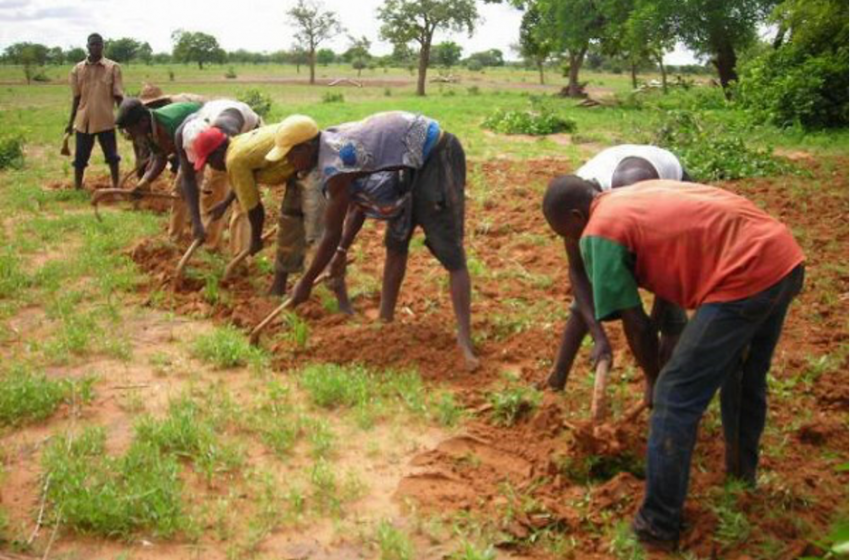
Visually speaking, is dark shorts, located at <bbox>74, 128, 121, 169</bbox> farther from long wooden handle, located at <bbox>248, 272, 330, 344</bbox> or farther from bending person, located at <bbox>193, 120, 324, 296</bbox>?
long wooden handle, located at <bbox>248, 272, 330, 344</bbox>

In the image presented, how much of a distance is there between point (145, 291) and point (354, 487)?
3.25 m

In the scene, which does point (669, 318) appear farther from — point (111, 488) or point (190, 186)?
point (190, 186)

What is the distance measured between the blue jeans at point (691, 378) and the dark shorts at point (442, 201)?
1987 mm

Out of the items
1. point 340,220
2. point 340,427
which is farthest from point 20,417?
point 340,220

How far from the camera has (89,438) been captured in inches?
140

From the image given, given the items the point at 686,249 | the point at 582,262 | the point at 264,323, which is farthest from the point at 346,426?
the point at 686,249

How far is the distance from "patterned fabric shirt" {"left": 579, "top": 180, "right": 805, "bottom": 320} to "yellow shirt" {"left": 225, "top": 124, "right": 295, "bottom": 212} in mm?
2962

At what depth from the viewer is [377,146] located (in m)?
4.32

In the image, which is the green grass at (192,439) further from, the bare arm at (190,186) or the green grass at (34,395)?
the bare arm at (190,186)

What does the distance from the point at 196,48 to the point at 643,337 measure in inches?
2895

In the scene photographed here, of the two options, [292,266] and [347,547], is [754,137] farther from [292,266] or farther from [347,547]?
[347,547]

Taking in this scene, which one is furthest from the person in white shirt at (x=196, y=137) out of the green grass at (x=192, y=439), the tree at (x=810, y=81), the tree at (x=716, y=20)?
the tree at (x=716, y=20)

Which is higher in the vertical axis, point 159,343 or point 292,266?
point 292,266

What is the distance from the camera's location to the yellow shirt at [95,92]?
9.20 metres
